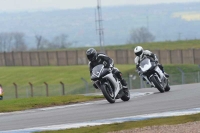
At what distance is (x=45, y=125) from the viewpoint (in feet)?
52.2

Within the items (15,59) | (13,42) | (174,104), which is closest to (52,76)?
(15,59)

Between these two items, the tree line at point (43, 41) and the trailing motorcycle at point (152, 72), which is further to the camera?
the tree line at point (43, 41)

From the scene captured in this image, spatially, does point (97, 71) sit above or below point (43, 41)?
above

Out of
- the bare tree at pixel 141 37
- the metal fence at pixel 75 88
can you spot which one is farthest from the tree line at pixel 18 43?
the metal fence at pixel 75 88

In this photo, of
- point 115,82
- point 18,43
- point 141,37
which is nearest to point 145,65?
point 115,82

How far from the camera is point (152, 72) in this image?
2492 centimetres

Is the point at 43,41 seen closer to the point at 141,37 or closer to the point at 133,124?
the point at 141,37

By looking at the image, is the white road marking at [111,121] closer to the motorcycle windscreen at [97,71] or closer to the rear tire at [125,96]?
the motorcycle windscreen at [97,71]

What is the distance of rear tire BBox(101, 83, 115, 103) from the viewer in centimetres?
2109

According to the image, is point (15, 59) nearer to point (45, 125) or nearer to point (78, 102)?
point (78, 102)

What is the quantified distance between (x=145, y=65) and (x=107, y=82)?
3920mm

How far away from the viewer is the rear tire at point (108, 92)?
21.1 meters

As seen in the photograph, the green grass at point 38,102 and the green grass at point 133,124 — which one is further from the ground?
the green grass at point 133,124

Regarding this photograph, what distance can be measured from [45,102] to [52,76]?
60.0 meters
